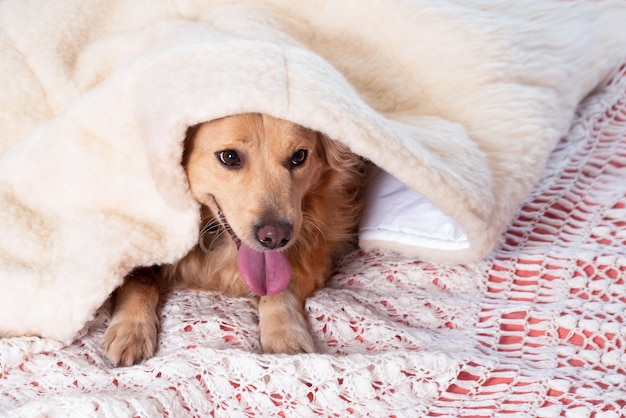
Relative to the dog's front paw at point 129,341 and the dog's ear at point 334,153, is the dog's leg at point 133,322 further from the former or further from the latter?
the dog's ear at point 334,153

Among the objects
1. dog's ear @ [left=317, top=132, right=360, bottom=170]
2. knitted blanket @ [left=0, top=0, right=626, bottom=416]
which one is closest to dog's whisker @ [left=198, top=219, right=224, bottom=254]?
knitted blanket @ [left=0, top=0, right=626, bottom=416]

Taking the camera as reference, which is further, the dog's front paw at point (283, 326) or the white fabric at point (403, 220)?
the white fabric at point (403, 220)

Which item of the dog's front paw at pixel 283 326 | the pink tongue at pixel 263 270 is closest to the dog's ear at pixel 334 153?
the pink tongue at pixel 263 270

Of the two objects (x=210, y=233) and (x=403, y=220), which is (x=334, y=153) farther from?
(x=210, y=233)

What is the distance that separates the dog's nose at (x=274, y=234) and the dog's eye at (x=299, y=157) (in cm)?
21

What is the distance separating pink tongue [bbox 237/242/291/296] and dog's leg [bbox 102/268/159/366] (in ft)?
0.96

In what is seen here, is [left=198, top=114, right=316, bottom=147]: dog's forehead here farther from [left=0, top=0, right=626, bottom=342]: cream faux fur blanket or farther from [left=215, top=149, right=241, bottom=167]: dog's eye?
[left=0, top=0, right=626, bottom=342]: cream faux fur blanket

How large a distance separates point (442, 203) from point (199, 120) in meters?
0.71

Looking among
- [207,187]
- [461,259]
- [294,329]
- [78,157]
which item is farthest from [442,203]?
[78,157]

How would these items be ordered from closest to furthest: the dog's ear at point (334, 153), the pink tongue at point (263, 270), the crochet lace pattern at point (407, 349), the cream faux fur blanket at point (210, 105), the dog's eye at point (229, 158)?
the crochet lace pattern at point (407, 349), the cream faux fur blanket at point (210, 105), the dog's eye at point (229, 158), the pink tongue at point (263, 270), the dog's ear at point (334, 153)

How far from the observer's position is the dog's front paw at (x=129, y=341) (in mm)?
1916

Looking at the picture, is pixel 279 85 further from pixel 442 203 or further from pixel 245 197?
pixel 442 203

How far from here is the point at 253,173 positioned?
6.66ft

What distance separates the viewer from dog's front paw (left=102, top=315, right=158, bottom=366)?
192cm
